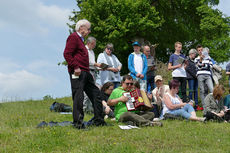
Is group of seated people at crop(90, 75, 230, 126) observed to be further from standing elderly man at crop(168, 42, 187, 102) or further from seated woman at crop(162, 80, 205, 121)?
standing elderly man at crop(168, 42, 187, 102)

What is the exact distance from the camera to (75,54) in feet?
20.3

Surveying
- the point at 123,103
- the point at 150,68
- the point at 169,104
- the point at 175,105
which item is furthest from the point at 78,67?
the point at 150,68

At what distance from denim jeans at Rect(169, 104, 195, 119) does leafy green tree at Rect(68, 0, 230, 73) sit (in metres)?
14.7

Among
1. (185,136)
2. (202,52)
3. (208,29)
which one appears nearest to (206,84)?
(202,52)

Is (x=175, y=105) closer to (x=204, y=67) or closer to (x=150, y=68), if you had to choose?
(x=150, y=68)

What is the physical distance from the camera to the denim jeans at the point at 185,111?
25.3 ft

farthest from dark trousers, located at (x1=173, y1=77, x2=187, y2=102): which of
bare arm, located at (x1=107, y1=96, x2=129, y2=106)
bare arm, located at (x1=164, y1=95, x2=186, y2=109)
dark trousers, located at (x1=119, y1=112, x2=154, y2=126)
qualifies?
bare arm, located at (x1=107, y1=96, x2=129, y2=106)

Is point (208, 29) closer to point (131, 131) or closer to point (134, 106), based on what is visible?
point (134, 106)

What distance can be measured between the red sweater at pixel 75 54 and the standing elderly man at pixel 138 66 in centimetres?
345

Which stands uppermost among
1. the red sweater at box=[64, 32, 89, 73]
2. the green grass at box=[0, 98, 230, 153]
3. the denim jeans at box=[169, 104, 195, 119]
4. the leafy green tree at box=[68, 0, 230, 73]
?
the leafy green tree at box=[68, 0, 230, 73]

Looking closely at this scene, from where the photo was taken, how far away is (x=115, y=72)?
31.0 ft

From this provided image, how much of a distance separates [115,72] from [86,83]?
3094mm

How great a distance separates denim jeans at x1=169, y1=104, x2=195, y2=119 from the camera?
25.3 feet

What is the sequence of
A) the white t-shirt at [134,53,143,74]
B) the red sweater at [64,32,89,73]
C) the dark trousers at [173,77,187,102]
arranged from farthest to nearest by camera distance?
1. the dark trousers at [173,77,187,102]
2. the white t-shirt at [134,53,143,74]
3. the red sweater at [64,32,89,73]
